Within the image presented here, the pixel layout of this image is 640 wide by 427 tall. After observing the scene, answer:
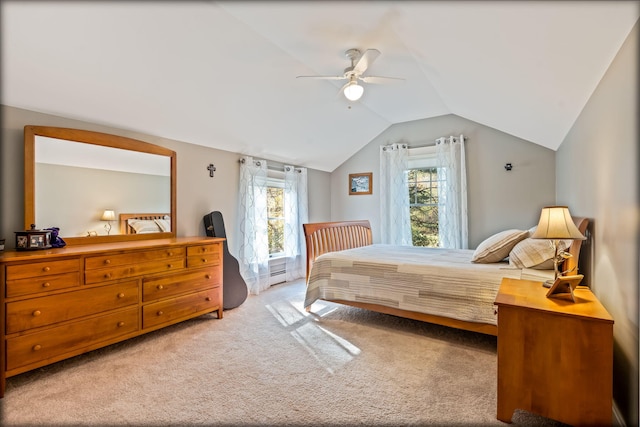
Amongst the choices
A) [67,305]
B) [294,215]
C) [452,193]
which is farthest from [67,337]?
[452,193]

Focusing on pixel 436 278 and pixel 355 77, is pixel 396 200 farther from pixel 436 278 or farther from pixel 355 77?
pixel 355 77

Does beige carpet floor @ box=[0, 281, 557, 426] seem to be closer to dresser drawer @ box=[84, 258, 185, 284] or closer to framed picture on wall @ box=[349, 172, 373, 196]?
dresser drawer @ box=[84, 258, 185, 284]

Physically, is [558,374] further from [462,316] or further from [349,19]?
[349,19]

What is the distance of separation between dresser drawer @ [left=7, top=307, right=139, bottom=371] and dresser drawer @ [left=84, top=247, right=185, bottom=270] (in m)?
0.39

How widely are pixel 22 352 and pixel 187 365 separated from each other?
1017 millimetres

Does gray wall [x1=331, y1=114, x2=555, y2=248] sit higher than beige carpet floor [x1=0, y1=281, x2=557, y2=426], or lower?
higher

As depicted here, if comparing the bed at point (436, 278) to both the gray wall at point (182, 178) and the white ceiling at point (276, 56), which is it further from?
the gray wall at point (182, 178)

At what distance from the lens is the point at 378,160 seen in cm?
544

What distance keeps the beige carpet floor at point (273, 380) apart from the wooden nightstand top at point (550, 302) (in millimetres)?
661

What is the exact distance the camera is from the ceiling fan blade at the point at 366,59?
2.37 meters

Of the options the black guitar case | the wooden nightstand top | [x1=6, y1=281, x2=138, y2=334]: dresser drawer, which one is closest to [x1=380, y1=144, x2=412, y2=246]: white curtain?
the black guitar case

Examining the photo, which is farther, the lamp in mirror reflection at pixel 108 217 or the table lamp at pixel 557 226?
the lamp in mirror reflection at pixel 108 217

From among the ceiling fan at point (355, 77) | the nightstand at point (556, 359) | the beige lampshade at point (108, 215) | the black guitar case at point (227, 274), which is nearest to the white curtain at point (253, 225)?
the black guitar case at point (227, 274)

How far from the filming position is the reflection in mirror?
8.24ft
